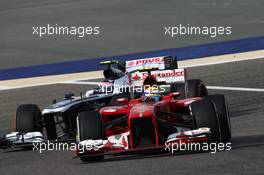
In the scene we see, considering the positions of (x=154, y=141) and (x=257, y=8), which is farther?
(x=257, y=8)

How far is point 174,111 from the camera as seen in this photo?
15797mm

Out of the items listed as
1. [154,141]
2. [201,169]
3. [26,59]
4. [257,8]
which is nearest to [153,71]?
[154,141]

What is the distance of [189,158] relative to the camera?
13.9m

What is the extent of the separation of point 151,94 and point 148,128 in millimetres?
1426

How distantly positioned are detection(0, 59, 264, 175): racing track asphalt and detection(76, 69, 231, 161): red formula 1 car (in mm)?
203

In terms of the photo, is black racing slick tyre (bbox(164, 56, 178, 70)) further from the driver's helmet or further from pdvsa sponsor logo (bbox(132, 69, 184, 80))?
the driver's helmet

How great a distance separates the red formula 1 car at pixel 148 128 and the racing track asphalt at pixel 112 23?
14056mm

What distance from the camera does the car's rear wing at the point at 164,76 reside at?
1789 cm

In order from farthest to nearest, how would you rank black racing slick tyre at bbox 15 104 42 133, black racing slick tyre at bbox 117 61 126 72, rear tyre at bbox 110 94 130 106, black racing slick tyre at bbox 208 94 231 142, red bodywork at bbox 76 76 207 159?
black racing slick tyre at bbox 117 61 126 72, rear tyre at bbox 110 94 130 106, black racing slick tyre at bbox 15 104 42 133, black racing slick tyre at bbox 208 94 231 142, red bodywork at bbox 76 76 207 159

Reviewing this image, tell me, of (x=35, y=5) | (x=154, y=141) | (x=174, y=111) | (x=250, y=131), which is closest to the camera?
(x=154, y=141)

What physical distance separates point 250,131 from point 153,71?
90.0 inches

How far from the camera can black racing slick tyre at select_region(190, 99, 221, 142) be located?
1445cm

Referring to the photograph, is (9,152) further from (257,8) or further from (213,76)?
(257,8)

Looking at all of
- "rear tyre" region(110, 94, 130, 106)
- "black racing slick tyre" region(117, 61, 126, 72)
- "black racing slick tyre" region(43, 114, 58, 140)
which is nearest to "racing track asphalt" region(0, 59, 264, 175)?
"black racing slick tyre" region(43, 114, 58, 140)
